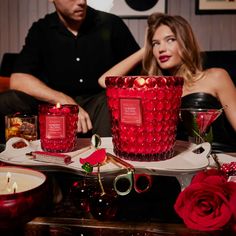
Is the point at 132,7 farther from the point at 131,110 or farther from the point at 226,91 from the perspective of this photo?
the point at 131,110

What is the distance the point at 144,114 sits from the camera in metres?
0.83

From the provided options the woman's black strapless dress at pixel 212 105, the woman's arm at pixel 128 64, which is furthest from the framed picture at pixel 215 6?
the woman's black strapless dress at pixel 212 105

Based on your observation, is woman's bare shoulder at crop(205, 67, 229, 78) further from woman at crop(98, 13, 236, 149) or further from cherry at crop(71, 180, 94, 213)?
cherry at crop(71, 180, 94, 213)

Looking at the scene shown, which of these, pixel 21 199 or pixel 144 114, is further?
pixel 144 114

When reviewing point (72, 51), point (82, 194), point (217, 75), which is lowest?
point (82, 194)

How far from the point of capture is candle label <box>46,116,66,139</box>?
958mm

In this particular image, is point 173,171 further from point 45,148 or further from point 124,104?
point 45,148

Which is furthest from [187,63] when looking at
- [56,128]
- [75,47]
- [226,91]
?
[56,128]

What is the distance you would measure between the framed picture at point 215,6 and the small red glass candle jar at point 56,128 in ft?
7.51

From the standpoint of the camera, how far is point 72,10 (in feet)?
8.45

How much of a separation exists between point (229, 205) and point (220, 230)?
0.07 m

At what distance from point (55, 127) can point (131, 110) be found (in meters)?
0.24

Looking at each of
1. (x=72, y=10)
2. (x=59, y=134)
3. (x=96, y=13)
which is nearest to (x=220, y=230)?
(x=59, y=134)

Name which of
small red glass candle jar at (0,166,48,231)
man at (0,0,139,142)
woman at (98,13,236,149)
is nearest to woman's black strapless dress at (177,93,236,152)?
woman at (98,13,236,149)
